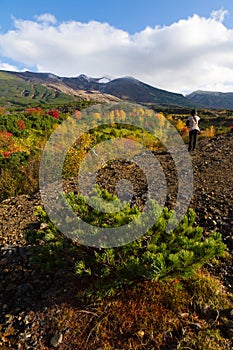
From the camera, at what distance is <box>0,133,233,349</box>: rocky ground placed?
2762 mm

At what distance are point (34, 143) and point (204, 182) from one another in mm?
11519

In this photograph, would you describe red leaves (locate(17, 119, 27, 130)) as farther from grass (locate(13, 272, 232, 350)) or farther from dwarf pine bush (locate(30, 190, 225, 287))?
grass (locate(13, 272, 232, 350))

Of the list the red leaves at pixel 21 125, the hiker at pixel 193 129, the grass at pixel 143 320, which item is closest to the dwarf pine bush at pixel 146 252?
the grass at pixel 143 320

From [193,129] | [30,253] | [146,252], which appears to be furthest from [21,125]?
[146,252]

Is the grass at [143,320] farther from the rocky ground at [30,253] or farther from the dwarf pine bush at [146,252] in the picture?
the dwarf pine bush at [146,252]

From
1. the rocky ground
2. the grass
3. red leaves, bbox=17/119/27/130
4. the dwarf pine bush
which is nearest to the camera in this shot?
the dwarf pine bush

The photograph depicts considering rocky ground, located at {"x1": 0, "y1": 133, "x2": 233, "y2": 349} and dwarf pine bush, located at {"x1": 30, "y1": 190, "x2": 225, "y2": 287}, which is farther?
rocky ground, located at {"x1": 0, "y1": 133, "x2": 233, "y2": 349}

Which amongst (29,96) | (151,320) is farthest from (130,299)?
(29,96)

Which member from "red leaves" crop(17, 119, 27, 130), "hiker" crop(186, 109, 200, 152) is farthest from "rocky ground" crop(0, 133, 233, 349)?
"red leaves" crop(17, 119, 27, 130)

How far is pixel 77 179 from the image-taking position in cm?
725

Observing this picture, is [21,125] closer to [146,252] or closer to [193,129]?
[193,129]

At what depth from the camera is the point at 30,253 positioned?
378cm

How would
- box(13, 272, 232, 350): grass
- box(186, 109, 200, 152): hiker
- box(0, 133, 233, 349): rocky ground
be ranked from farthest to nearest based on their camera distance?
box(186, 109, 200, 152): hiker < box(0, 133, 233, 349): rocky ground < box(13, 272, 232, 350): grass

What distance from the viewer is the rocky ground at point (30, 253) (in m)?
2.76
